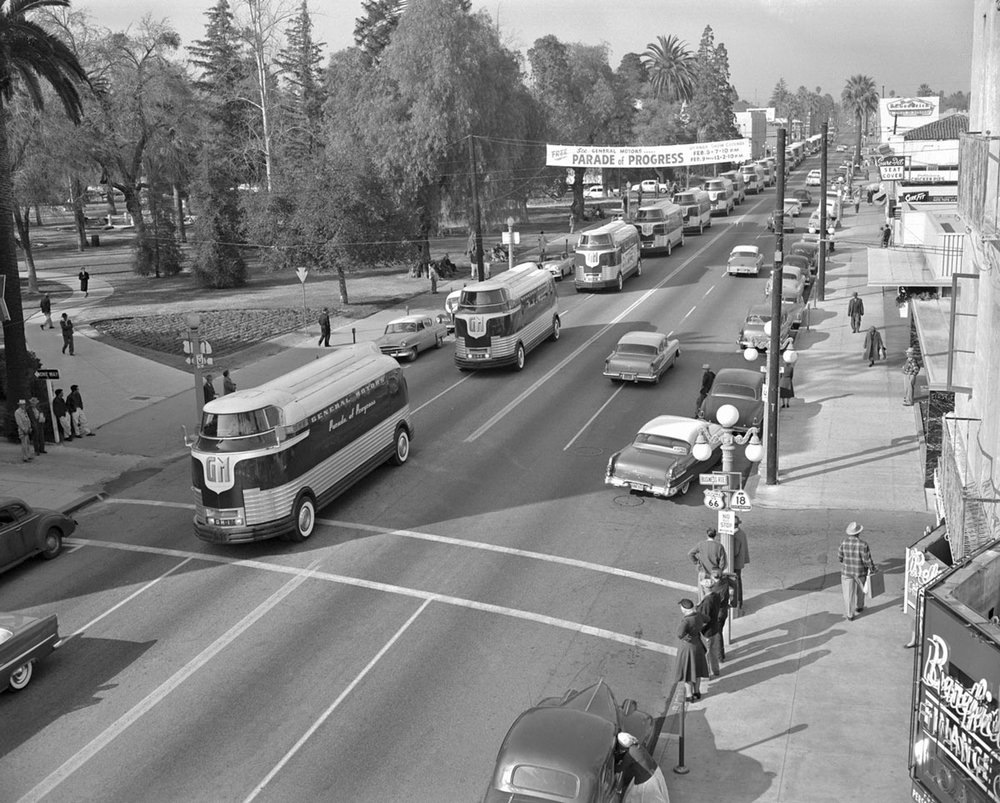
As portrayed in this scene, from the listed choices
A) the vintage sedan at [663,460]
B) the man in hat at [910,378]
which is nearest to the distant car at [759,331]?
the man in hat at [910,378]

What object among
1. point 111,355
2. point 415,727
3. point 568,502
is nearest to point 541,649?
point 415,727

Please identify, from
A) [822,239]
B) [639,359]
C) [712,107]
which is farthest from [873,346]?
[712,107]

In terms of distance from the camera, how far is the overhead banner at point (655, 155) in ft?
155

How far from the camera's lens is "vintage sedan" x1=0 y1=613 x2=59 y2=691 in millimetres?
15305

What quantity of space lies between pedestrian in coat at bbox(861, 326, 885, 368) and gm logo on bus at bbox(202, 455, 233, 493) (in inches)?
921

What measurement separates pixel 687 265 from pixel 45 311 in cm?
3259

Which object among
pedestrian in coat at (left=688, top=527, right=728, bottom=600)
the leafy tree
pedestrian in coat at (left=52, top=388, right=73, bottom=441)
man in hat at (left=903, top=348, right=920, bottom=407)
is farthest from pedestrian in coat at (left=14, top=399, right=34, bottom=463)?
the leafy tree

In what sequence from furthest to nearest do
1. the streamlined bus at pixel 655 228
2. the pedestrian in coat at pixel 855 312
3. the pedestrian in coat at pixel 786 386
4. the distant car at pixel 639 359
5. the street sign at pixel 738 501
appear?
the streamlined bus at pixel 655 228 < the pedestrian in coat at pixel 855 312 < the distant car at pixel 639 359 < the pedestrian in coat at pixel 786 386 < the street sign at pixel 738 501

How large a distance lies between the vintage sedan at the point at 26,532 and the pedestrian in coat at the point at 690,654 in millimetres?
13305

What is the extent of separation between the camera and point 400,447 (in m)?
26.2

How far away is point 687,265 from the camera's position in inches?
2242

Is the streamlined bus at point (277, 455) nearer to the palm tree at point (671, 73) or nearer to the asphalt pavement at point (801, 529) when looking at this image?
the asphalt pavement at point (801, 529)

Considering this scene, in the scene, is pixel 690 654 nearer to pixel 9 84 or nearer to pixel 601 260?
pixel 9 84

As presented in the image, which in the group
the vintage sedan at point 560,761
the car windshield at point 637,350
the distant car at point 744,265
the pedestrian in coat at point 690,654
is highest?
the distant car at point 744,265
